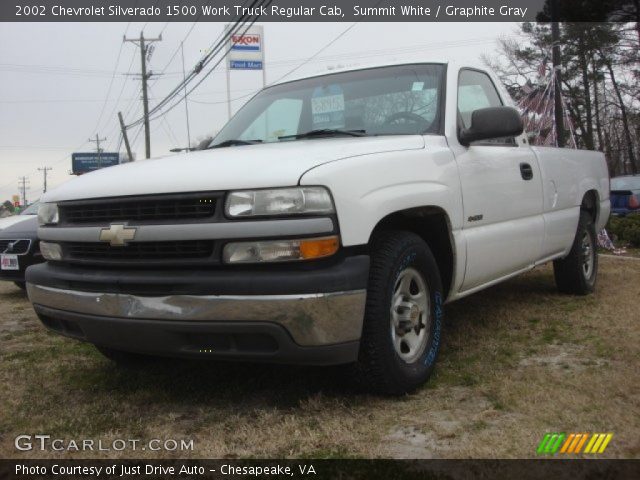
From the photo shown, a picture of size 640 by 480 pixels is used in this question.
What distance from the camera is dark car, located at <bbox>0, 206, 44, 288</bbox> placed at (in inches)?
273

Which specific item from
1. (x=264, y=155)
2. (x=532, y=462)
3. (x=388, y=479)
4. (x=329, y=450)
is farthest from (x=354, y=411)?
(x=264, y=155)

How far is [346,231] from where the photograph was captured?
8.35 feet

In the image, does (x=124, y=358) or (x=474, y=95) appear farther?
(x=474, y=95)

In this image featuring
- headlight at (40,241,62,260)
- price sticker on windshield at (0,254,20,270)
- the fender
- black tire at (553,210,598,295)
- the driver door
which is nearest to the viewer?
the fender

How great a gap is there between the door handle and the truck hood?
127 centimetres

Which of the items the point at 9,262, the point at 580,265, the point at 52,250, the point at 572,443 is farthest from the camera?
the point at 9,262

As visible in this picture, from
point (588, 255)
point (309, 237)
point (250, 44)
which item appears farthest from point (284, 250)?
point (250, 44)

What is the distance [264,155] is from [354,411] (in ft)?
4.15

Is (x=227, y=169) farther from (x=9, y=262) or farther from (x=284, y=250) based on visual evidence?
(x=9, y=262)

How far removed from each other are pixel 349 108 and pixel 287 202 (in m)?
1.46

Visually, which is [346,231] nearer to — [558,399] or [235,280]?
[235,280]

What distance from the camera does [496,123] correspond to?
3406 mm

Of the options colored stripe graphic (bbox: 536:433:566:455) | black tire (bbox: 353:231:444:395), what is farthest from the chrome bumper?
colored stripe graphic (bbox: 536:433:566:455)

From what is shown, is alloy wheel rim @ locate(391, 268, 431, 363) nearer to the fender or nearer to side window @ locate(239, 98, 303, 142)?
the fender
